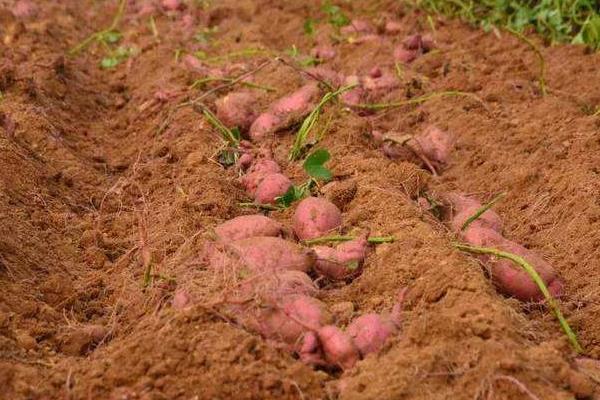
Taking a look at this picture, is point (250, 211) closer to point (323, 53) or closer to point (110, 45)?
point (323, 53)

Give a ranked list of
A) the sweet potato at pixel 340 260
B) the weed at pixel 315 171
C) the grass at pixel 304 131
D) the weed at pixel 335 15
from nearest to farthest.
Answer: the sweet potato at pixel 340 260, the weed at pixel 315 171, the grass at pixel 304 131, the weed at pixel 335 15

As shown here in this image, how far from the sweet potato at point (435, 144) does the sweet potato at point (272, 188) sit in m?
0.66

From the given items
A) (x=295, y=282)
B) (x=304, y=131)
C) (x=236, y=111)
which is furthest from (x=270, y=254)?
(x=236, y=111)

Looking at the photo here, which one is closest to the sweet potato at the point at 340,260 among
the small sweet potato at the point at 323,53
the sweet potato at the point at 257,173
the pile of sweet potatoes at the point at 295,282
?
the pile of sweet potatoes at the point at 295,282

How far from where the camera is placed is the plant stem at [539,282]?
202 centimetres

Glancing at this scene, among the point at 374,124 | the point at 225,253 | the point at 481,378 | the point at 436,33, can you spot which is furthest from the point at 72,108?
the point at 481,378

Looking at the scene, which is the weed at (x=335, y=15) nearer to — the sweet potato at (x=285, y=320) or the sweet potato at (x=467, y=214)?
the sweet potato at (x=467, y=214)

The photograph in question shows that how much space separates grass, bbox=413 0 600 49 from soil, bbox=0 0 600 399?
99mm

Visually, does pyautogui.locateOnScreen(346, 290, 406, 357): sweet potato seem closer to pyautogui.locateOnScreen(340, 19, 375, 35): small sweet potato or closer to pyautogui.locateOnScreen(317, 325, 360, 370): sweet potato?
pyautogui.locateOnScreen(317, 325, 360, 370): sweet potato

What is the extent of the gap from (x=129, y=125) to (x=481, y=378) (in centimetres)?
208

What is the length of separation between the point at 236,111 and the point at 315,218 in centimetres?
93

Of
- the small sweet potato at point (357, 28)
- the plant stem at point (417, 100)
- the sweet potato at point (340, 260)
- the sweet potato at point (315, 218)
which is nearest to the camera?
the sweet potato at point (340, 260)

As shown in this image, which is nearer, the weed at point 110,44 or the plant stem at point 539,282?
the plant stem at point 539,282

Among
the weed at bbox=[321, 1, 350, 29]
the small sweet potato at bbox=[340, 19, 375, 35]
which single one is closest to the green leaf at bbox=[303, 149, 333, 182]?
the small sweet potato at bbox=[340, 19, 375, 35]
